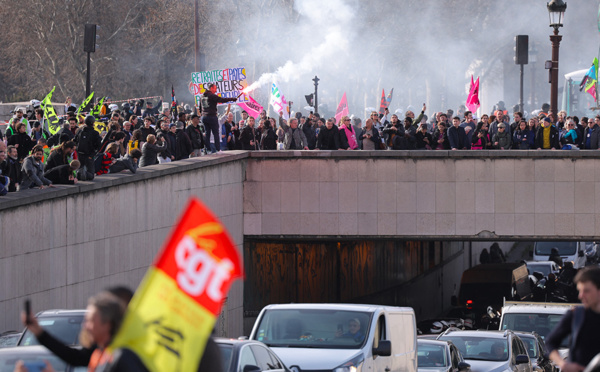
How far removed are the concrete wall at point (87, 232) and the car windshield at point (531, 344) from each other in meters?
7.32

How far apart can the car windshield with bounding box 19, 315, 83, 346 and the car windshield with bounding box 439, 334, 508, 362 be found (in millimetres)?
8282

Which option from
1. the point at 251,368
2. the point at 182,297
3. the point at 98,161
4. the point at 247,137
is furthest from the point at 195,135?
the point at 182,297

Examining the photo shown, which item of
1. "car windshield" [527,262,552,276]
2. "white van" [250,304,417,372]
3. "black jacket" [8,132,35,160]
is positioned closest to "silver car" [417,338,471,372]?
"white van" [250,304,417,372]

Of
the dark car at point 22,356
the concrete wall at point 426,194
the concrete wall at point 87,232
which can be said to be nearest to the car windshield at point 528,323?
the concrete wall at point 426,194

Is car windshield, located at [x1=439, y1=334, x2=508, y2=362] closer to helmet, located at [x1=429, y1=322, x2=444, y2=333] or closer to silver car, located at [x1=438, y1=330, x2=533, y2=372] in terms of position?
silver car, located at [x1=438, y1=330, x2=533, y2=372]

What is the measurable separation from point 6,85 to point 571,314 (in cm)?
6464

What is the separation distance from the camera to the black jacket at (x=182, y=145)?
2548 centimetres

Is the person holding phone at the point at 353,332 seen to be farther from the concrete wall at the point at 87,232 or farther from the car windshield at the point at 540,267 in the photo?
the car windshield at the point at 540,267

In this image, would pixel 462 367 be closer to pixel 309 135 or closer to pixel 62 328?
pixel 62 328

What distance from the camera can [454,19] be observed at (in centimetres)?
8444

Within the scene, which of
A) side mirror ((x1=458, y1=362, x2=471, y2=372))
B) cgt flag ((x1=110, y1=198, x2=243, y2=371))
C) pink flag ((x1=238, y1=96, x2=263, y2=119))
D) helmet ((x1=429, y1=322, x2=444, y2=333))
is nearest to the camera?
cgt flag ((x1=110, y1=198, x2=243, y2=371))

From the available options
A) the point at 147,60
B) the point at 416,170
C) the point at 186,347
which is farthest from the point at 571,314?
the point at 147,60

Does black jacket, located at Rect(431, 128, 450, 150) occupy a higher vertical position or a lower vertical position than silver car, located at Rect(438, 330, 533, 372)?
higher

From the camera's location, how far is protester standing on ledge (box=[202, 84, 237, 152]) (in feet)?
81.6
